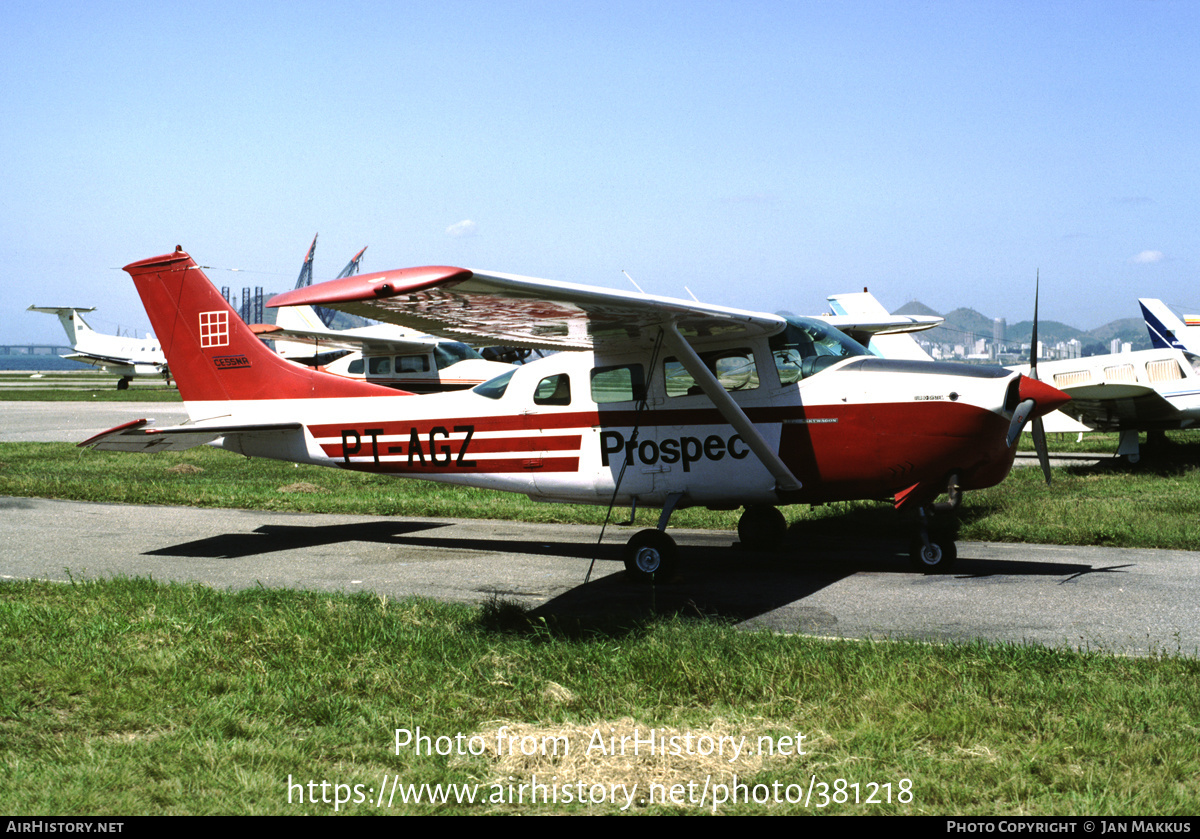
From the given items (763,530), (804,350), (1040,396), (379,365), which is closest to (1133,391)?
(763,530)

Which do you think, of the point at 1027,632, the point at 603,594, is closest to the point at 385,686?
the point at 603,594

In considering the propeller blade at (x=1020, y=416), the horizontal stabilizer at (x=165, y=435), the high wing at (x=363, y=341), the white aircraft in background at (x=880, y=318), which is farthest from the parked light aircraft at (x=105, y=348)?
the propeller blade at (x=1020, y=416)

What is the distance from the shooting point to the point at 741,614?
23.6ft

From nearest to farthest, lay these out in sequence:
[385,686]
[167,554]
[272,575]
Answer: [385,686], [272,575], [167,554]

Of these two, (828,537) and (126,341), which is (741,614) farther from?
(126,341)

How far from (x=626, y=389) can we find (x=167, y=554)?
5.23 metres

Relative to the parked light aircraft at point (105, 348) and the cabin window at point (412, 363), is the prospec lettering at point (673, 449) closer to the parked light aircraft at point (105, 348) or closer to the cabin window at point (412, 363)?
the cabin window at point (412, 363)

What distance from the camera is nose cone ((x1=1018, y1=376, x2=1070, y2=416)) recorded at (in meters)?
8.02

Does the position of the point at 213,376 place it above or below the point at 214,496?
above

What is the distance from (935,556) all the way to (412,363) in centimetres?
2033

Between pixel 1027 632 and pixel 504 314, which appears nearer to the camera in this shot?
pixel 1027 632

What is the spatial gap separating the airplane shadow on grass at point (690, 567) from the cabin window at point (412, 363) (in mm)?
14621

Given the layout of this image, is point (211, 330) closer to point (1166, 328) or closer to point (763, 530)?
point (763, 530)

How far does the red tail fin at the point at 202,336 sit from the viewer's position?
11.1m
